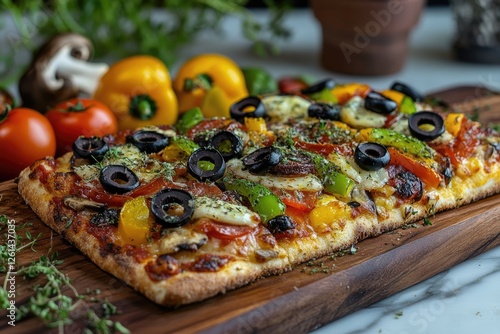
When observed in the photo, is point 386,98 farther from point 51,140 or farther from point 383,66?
point 383,66

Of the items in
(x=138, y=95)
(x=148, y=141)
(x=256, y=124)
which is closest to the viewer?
(x=148, y=141)

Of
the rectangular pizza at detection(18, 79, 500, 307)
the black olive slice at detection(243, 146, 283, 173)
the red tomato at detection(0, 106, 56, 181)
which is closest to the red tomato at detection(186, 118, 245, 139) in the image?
the rectangular pizza at detection(18, 79, 500, 307)

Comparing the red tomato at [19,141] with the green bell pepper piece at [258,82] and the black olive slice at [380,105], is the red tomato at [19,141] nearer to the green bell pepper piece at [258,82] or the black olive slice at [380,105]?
the black olive slice at [380,105]

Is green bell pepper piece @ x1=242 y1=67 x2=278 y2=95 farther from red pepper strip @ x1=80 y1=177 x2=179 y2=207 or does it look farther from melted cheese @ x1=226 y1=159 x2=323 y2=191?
red pepper strip @ x1=80 y1=177 x2=179 y2=207

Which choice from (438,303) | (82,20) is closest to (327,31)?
(82,20)

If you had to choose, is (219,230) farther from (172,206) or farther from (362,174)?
(362,174)

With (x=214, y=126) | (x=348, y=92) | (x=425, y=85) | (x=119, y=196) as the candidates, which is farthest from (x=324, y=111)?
(x=425, y=85)

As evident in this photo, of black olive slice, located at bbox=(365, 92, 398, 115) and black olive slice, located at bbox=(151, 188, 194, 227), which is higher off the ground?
black olive slice, located at bbox=(365, 92, 398, 115)
